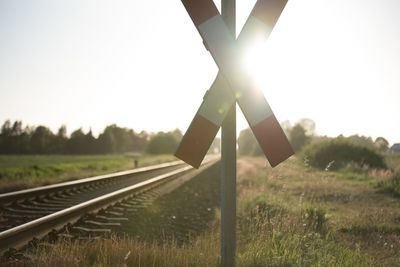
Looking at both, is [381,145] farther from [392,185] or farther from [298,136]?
[298,136]

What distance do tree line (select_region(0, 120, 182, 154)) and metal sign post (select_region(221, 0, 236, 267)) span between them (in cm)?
6742

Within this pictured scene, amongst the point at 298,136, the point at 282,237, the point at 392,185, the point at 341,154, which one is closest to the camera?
the point at 282,237

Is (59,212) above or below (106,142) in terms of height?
below

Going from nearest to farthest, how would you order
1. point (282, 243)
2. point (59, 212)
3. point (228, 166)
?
point (228, 166)
point (282, 243)
point (59, 212)

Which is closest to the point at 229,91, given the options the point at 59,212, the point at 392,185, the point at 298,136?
the point at 59,212

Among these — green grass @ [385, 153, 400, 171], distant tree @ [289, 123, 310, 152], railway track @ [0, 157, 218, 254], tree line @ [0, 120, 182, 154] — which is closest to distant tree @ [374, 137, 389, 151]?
railway track @ [0, 157, 218, 254]

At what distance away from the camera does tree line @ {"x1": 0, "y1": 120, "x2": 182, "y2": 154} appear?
71688 mm

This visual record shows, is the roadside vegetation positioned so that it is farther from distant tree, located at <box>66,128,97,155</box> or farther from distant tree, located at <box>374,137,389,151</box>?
distant tree, located at <box>66,128,97,155</box>

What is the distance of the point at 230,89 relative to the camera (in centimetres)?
168

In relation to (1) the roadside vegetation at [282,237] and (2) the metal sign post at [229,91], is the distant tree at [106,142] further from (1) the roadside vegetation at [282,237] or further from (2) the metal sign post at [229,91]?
(2) the metal sign post at [229,91]

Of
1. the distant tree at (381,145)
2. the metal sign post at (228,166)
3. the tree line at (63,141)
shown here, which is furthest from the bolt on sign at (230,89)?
the tree line at (63,141)

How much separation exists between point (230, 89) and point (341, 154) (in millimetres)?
20743

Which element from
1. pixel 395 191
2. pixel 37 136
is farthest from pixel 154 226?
pixel 37 136

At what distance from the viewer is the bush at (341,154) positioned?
18391 millimetres
